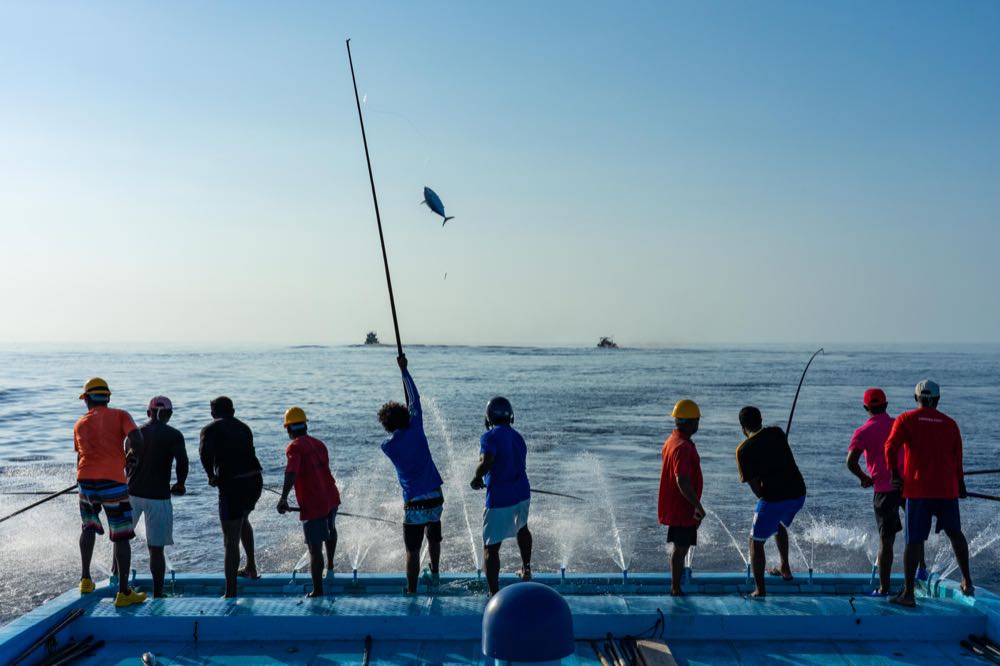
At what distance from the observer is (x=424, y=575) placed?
6527 mm

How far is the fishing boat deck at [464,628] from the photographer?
5230 mm

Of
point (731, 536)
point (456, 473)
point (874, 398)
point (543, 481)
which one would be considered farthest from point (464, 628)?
point (456, 473)

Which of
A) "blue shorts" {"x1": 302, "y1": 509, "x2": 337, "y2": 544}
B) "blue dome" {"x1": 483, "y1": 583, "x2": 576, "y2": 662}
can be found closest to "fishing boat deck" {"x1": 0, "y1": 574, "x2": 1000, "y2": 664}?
"blue shorts" {"x1": 302, "y1": 509, "x2": 337, "y2": 544}

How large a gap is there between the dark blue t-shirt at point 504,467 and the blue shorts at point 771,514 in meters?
1.83

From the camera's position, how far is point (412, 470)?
19.8ft

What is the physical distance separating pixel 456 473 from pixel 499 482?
11.3 meters

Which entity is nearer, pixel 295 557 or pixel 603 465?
pixel 295 557

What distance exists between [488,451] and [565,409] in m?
25.1

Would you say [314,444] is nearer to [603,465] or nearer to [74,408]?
[603,465]

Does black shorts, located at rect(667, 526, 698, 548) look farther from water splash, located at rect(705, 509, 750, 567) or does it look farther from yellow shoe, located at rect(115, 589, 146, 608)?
water splash, located at rect(705, 509, 750, 567)

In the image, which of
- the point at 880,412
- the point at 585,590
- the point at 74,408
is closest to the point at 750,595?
the point at 585,590

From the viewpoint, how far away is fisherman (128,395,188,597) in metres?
6.20

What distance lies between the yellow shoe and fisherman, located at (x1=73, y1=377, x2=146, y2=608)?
0.39 ft

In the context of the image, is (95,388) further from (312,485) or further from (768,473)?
(768,473)
